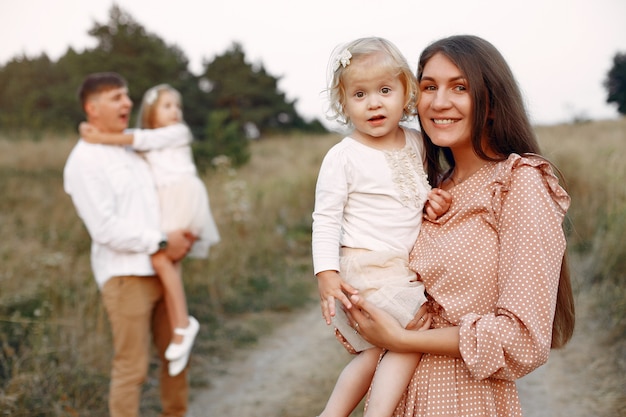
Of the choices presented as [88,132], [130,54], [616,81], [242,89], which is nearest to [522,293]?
[88,132]

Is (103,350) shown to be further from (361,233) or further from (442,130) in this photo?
(442,130)

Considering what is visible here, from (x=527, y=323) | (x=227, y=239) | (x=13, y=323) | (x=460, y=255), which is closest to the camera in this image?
(x=527, y=323)

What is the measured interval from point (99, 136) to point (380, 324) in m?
2.31

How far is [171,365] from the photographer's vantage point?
358 cm

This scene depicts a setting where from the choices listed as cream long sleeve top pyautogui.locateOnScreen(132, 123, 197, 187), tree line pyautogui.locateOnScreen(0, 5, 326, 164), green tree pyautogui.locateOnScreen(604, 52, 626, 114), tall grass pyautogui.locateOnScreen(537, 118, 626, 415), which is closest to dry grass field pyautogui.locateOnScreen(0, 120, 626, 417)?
tall grass pyautogui.locateOnScreen(537, 118, 626, 415)

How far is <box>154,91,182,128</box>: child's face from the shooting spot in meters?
3.92

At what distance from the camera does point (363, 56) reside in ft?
6.69

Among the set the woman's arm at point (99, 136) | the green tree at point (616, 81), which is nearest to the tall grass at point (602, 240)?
the green tree at point (616, 81)

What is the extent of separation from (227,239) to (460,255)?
5645 mm

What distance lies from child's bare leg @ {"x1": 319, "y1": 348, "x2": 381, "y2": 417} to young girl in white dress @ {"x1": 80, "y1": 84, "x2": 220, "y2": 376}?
1.80 meters

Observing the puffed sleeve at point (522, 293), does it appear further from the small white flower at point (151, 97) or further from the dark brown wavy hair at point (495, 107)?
the small white flower at point (151, 97)

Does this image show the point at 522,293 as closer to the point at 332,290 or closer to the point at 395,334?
the point at 395,334

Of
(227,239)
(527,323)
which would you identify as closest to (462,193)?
(527,323)

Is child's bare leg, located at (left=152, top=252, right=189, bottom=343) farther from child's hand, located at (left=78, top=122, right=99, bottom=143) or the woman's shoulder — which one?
the woman's shoulder
